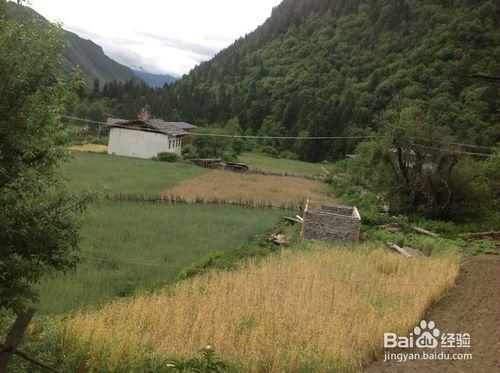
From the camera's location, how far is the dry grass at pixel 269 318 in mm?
6633

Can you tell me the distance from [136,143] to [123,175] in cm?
1665

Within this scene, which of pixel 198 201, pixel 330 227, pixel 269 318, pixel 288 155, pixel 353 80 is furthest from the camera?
pixel 353 80

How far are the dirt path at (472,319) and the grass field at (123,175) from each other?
13912 mm

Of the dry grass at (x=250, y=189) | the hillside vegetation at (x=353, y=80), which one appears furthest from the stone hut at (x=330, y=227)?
the hillside vegetation at (x=353, y=80)

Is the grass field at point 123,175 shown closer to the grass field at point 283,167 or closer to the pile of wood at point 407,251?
the pile of wood at point 407,251

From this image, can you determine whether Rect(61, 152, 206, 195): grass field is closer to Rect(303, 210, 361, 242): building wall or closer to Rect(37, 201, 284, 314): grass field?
Rect(37, 201, 284, 314): grass field

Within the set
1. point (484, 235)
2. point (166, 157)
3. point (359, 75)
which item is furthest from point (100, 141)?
point (359, 75)

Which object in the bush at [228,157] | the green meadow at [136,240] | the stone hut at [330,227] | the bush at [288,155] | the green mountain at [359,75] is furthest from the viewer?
the bush at [288,155]

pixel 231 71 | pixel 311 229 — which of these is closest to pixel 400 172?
pixel 311 229

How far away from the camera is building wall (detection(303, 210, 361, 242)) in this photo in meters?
17.2

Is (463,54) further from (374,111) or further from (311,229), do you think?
(311,229)

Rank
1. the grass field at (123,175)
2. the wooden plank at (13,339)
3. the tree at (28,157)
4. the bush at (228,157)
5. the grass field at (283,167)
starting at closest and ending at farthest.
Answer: the wooden plank at (13,339) → the tree at (28,157) → the grass field at (123,175) → the grass field at (283,167) → the bush at (228,157)

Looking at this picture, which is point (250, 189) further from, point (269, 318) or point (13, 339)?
point (13, 339)

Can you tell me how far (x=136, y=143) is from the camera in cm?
4350
